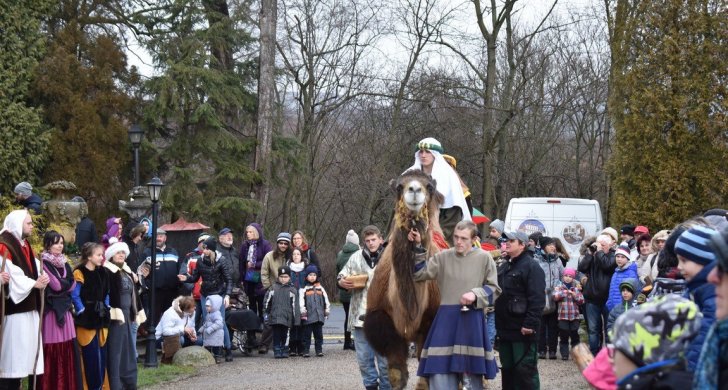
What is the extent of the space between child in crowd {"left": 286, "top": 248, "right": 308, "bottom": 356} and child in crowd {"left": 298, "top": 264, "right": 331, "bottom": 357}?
82mm

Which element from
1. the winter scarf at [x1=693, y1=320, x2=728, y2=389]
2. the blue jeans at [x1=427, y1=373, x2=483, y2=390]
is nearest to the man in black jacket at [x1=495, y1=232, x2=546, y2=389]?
the blue jeans at [x1=427, y1=373, x2=483, y2=390]

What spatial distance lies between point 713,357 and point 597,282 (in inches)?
455

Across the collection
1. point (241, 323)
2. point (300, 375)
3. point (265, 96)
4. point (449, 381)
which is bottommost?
point (300, 375)

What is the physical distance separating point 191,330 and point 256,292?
81.9 inches

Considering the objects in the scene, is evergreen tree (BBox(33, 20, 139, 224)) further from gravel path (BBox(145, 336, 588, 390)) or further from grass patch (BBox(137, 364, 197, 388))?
grass patch (BBox(137, 364, 197, 388))

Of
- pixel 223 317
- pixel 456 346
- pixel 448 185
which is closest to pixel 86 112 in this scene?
pixel 223 317

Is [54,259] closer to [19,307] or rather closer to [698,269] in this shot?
[19,307]

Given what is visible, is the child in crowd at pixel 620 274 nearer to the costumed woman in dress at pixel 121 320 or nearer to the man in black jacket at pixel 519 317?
the man in black jacket at pixel 519 317

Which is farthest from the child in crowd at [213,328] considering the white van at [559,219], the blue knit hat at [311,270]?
the white van at [559,219]

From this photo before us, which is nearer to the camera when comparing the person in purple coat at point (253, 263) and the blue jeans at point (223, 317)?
the blue jeans at point (223, 317)

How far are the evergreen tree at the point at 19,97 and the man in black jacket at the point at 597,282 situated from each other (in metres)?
13.5

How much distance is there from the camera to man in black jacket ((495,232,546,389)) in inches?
399

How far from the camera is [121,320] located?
468 inches

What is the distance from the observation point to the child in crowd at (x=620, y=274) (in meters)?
14.0
